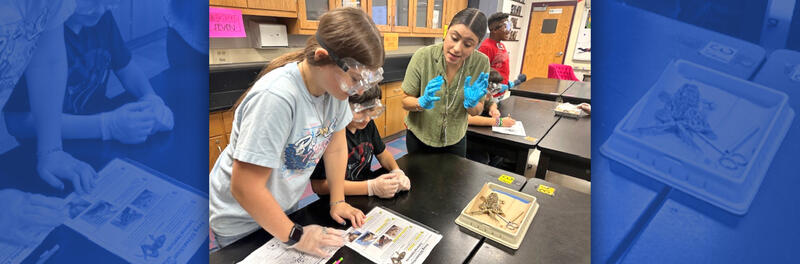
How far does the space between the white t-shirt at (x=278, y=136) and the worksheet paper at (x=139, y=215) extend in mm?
489

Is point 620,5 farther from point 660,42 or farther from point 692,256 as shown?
point 692,256

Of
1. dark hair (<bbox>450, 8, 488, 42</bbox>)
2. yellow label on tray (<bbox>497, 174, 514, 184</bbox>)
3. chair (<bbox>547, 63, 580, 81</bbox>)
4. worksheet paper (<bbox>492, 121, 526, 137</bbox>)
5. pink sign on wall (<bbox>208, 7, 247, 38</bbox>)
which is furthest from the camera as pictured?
chair (<bbox>547, 63, 580, 81</bbox>)

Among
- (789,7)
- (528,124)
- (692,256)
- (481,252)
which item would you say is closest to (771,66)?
(789,7)

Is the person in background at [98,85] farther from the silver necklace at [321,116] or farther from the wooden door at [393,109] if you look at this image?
the wooden door at [393,109]

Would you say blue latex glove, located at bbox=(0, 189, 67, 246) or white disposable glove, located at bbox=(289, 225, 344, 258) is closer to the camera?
blue latex glove, located at bbox=(0, 189, 67, 246)

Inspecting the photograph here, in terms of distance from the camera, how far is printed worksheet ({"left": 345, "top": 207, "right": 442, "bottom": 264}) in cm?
91

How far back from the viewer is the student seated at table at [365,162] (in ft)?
4.02

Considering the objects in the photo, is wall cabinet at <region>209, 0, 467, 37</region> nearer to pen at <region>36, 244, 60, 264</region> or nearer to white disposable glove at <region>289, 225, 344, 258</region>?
white disposable glove at <region>289, 225, 344, 258</region>

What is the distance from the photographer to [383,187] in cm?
120

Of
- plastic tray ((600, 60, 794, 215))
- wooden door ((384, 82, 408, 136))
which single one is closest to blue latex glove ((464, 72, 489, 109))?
plastic tray ((600, 60, 794, 215))

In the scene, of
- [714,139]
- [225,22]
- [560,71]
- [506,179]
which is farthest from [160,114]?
[560,71]

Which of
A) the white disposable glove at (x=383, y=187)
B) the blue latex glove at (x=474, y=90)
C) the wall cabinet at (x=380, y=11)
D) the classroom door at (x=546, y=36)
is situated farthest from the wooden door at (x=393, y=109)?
the classroom door at (x=546, y=36)

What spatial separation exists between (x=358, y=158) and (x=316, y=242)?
62 centimetres

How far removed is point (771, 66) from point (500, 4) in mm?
5721
